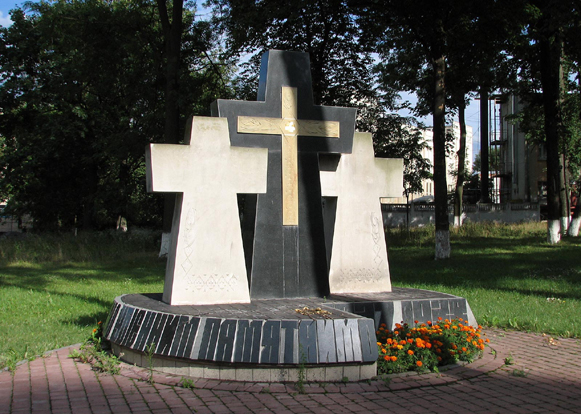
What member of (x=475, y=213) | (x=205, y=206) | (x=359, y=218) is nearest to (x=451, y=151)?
(x=475, y=213)

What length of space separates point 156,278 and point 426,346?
32.2 feet

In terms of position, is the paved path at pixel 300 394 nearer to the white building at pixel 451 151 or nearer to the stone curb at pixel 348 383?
the stone curb at pixel 348 383

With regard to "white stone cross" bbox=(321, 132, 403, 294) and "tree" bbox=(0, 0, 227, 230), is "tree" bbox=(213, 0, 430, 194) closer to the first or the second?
"tree" bbox=(0, 0, 227, 230)

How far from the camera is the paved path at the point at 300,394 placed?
4883 millimetres

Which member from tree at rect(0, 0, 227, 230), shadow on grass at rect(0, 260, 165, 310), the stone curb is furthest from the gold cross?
tree at rect(0, 0, 227, 230)

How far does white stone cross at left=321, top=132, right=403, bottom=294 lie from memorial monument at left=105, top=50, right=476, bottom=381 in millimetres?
15

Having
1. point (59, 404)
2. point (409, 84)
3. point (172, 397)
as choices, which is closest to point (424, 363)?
point (172, 397)

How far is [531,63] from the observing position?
2430cm

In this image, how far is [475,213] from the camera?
37.1 meters

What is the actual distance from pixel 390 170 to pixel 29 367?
497 centimetres

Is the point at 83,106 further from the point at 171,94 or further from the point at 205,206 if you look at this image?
the point at 205,206

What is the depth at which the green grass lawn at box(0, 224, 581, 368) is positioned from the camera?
8.55m

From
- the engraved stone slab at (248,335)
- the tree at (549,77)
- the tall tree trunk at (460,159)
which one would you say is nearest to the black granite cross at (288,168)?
the engraved stone slab at (248,335)

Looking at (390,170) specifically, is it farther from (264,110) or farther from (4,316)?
(4,316)
